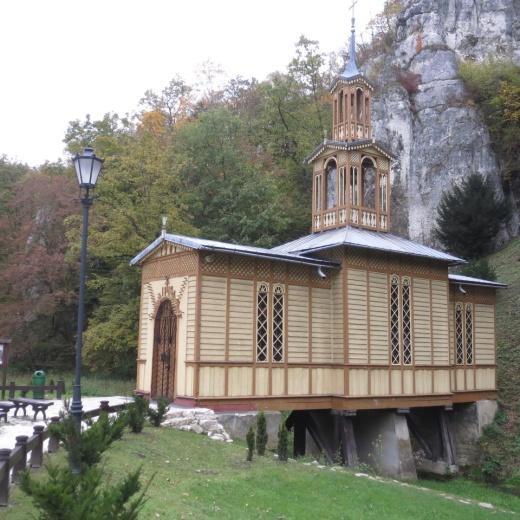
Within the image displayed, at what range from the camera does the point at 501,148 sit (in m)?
38.5

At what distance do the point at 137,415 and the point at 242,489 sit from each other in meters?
3.26

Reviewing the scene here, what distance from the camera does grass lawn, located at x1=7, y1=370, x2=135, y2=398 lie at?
2434 centimetres

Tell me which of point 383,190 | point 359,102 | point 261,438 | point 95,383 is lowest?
point 261,438

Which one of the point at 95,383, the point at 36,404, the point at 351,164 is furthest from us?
the point at 95,383

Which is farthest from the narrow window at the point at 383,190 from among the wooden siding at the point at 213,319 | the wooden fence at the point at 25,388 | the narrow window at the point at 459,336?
the wooden fence at the point at 25,388

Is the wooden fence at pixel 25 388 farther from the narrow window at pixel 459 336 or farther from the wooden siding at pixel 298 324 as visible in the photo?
the narrow window at pixel 459 336

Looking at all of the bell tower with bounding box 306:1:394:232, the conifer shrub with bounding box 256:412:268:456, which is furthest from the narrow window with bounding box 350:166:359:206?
the conifer shrub with bounding box 256:412:268:456

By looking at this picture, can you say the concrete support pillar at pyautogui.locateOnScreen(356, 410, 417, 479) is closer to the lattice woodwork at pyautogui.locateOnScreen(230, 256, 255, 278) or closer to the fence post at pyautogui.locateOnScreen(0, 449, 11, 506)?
the lattice woodwork at pyautogui.locateOnScreen(230, 256, 255, 278)

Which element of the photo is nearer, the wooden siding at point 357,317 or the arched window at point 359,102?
the wooden siding at point 357,317

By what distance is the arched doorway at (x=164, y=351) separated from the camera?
16922 mm

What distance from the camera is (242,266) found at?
16.5 meters

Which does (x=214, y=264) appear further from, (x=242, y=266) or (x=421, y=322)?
(x=421, y=322)

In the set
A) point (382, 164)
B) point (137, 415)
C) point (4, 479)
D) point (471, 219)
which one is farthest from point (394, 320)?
point (471, 219)

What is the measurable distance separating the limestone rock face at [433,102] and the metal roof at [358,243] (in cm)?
1772
